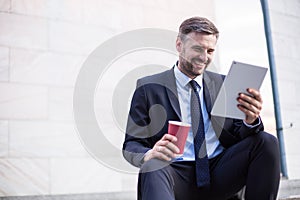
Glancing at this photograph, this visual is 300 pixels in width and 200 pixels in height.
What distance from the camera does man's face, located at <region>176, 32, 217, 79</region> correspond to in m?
1.54

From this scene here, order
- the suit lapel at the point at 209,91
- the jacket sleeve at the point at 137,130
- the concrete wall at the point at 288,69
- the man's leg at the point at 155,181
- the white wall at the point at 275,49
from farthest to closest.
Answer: the concrete wall at the point at 288,69 → the white wall at the point at 275,49 → the suit lapel at the point at 209,91 → the jacket sleeve at the point at 137,130 → the man's leg at the point at 155,181

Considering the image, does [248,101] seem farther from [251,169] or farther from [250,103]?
[251,169]

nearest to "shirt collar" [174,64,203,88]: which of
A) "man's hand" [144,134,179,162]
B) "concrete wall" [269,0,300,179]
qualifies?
"man's hand" [144,134,179,162]

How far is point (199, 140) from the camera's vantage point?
1458 millimetres

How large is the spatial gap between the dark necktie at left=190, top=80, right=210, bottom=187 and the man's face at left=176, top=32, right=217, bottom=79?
5 cm

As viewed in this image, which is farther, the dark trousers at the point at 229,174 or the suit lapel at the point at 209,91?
the suit lapel at the point at 209,91

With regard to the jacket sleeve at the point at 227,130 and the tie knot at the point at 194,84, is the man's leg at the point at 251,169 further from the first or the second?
the tie knot at the point at 194,84

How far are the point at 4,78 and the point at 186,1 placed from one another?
141cm

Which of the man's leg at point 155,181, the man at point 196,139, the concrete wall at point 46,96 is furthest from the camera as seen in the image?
the concrete wall at point 46,96

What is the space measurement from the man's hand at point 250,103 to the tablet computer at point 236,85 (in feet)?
0.05

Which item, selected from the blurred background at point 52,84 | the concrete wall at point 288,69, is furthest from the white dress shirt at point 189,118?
the concrete wall at point 288,69

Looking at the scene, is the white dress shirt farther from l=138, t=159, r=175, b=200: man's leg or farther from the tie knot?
l=138, t=159, r=175, b=200: man's leg

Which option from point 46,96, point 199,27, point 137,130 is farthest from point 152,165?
point 46,96

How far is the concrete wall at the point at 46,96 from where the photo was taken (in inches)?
85.7
